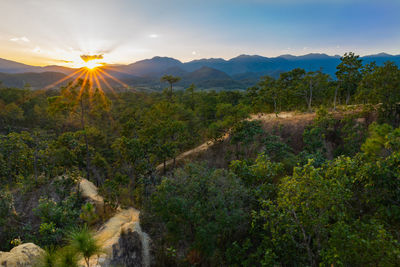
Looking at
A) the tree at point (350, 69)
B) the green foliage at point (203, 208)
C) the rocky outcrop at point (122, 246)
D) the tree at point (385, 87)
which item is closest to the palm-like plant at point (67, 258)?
the rocky outcrop at point (122, 246)

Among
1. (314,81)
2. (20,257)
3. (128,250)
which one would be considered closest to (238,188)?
(128,250)

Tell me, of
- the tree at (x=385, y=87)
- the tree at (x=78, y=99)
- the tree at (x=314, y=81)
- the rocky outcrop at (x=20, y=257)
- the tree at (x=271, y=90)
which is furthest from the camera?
the tree at (x=271, y=90)

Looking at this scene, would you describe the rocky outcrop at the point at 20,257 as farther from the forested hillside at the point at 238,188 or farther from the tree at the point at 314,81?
the tree at the point at 314,81

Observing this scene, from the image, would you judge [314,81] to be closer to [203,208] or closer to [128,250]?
[203,208]

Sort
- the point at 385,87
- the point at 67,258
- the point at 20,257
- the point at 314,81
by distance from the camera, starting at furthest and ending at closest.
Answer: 1. the point at 314,81
2. the point at 385,87
3. the point at 20,257
4. the point at 67,258

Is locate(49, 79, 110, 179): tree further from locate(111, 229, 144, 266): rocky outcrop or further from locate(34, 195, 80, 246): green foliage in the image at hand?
locate(111, 229, 144, 266): rocky outcrop

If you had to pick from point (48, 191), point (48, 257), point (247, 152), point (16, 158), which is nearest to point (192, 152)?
point (247, 152)
